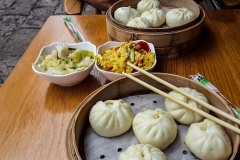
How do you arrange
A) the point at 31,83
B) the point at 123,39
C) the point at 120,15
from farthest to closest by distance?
the point at 120,15 → the point at 123,39 → the point at 31,83

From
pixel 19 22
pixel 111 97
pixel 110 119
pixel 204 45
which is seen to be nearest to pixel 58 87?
pixel 111 97

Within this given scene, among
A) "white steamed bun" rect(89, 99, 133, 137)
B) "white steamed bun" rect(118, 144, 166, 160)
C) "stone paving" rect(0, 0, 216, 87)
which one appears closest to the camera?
"white steamed bun" rect(118, 144, 166, 160)

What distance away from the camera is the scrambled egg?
117 cm

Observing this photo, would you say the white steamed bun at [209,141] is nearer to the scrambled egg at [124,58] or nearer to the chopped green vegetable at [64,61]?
the scrambled egg at [124,58]

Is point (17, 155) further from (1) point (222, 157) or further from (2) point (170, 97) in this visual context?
(1) point (222, 157)

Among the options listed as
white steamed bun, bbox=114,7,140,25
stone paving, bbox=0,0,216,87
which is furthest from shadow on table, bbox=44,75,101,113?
stone paving, bbox=0,0,216,87

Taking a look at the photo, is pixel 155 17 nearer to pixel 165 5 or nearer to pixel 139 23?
pixel 139 23

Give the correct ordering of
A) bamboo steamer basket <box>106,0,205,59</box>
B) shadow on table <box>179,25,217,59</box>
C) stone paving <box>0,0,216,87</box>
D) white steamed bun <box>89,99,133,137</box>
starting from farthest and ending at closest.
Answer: stone paving <box>0,0,216,87</box> → shadow on table <box>179,25,217,59</box> → bamboo steamer basket <box>106,0,205,59</box> → white steamed bun <box>89,99,133,137</box>

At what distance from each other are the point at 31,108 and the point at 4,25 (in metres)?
3.14

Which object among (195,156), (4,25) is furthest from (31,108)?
(4,25)

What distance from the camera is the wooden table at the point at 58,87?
984 mm

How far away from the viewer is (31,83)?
1.28 meters

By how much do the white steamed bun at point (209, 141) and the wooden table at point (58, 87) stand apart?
12.3 inches

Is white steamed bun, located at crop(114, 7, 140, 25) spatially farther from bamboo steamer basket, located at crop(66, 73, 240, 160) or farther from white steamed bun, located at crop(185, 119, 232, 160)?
white steamed bun, located at crop(185, 119, 232, 160)
